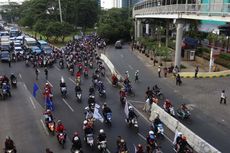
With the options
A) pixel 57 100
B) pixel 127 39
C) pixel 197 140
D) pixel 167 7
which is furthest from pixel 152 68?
pixel 127 39

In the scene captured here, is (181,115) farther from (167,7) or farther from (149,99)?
(167,7)

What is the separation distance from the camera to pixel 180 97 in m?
26.4

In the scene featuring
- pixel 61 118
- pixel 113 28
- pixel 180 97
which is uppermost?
pixel 113 28

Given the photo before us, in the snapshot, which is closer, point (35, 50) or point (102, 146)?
point (102, 146)

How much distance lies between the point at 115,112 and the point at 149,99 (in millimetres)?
2537

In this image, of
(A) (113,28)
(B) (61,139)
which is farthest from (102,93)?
(A) (113,28)

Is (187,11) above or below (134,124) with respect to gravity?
above

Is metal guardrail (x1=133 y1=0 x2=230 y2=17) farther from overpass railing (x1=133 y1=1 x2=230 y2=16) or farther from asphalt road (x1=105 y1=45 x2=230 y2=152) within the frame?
asphalt road (x1=105 y1=45 x2=230 y2=152)

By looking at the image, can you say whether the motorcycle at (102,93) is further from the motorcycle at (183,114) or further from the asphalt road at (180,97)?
the motorcycle at (183,114)

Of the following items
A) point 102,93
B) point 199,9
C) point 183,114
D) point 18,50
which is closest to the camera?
point 183,114

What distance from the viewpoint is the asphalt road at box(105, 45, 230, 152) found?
18239 millimetres

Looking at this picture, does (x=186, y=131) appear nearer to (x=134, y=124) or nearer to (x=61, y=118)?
(x=134, y=124)

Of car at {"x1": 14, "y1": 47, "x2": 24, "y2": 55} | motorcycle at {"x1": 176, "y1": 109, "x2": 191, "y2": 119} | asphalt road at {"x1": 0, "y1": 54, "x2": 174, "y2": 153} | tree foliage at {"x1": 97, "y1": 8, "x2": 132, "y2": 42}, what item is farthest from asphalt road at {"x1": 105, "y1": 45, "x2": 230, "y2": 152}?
tree foliage at {"x1": 97, "y1": 8, "x2": 132, "y2": 42}

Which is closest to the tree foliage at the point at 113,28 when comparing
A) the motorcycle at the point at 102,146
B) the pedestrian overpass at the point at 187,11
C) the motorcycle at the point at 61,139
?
the pedestrian overpass at the point at 187,11
